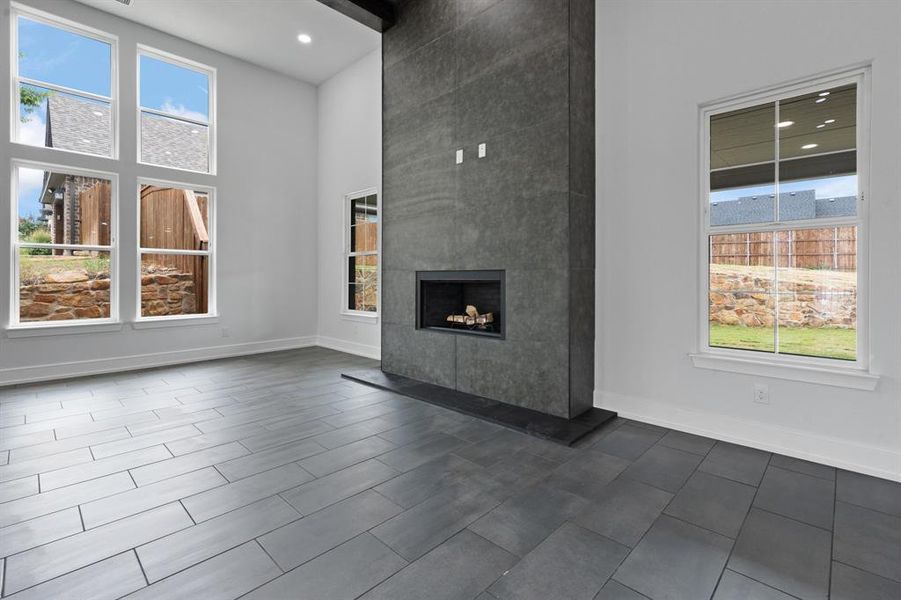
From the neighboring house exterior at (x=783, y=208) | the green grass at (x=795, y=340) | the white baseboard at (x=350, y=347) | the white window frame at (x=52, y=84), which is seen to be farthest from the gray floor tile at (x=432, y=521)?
the white window frame at (x=52, y=84)

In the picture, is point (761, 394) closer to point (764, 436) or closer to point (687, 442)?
point (764, 436)

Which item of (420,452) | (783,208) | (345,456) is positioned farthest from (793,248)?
(345,456)

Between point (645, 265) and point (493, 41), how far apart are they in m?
2.29

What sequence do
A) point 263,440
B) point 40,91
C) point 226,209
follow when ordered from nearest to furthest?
point 263,440 < point 40,91 < point 226,209

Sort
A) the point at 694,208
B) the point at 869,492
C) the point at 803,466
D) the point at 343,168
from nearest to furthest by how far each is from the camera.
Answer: the point at 869,492, the point at 803,466, the point at 694,208, the point at 343,168

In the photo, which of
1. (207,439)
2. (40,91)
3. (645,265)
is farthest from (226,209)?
(645,265)

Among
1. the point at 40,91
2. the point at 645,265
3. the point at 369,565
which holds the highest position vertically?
the point at 40,91

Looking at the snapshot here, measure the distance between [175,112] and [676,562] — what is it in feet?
22.5

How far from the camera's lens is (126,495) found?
85.2 inches

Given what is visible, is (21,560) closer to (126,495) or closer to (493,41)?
(126,495)

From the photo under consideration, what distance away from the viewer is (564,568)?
5.36ft

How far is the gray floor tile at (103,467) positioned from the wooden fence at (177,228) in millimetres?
3567

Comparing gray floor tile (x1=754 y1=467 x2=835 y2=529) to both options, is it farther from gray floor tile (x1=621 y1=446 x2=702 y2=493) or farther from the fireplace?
the fireplace

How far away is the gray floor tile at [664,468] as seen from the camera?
234cm
